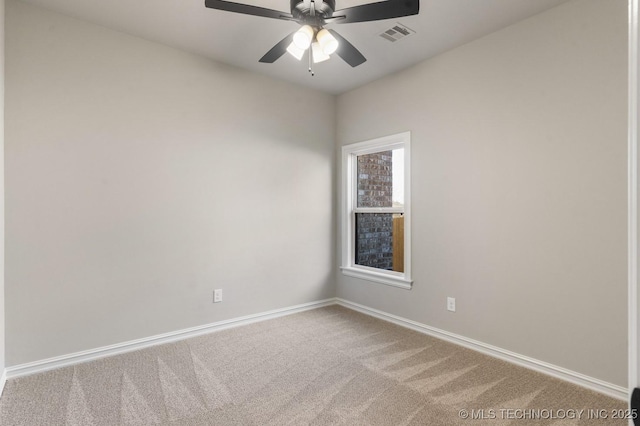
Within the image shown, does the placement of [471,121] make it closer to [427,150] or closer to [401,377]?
[427,150]

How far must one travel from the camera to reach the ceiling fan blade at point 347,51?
223 centimetres

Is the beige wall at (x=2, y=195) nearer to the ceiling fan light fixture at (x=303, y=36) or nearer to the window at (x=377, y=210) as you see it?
the ceiling fan light fixture at (x=303, y=36)

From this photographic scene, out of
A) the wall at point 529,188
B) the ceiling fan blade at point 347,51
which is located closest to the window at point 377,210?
the wall at point 529,188

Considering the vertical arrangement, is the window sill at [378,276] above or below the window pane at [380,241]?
below

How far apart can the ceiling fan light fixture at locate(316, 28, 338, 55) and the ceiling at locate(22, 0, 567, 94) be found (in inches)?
18.1

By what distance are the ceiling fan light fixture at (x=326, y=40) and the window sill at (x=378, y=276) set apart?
2335 mm

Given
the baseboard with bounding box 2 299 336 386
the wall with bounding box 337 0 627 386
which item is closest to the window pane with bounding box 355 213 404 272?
the wall with bounding box 337 0 627 386

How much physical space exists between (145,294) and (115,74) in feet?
6.21

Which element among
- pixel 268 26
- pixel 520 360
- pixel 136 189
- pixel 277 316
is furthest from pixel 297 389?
pixel 268 26

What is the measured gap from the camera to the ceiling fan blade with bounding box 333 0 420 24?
1.81m

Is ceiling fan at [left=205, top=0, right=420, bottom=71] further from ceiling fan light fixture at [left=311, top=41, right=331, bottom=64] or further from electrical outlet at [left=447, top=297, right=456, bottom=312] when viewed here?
electrical outlet at [left=447, top=297, right=456, bottom=312]

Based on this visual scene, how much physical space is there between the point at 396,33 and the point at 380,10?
1007 millimetres

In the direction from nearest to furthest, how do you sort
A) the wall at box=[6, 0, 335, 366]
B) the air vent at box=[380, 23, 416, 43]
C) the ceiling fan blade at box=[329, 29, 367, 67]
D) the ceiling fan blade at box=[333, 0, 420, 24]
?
1. the ceiling fan blade at box=[333, 0, 420, 24]
2. the ceiling fan blade at box=[329, 29, 367, 67]
3. the wall at box=[6, 0, 335, 366]
4. the air vent at box=[380, 23, 416, 43]

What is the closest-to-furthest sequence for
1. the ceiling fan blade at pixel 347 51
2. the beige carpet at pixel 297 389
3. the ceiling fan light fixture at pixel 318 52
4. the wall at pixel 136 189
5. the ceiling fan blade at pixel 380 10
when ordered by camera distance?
the ceiling fan blade at pixel 380 10, the beige carpet at pixel 297 389, the ceiling fan blade at pixel 347 51, the ceiling fan light fixture at pixel 318 52, the wall at pixel 136 189
